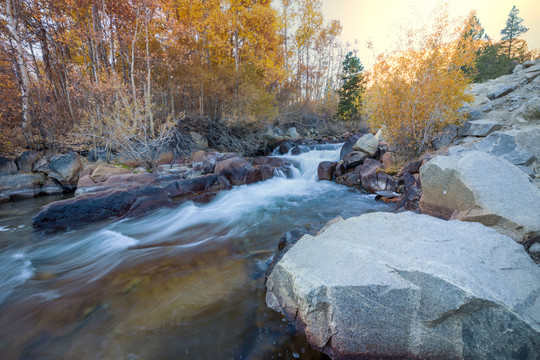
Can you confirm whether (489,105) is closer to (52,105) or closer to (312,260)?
(312,260)

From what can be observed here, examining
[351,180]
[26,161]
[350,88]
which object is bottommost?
[351,180]

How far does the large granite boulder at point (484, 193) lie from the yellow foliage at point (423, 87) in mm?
3735

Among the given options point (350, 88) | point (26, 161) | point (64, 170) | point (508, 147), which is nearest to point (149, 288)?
point (508, 147)

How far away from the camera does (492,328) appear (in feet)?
5.41

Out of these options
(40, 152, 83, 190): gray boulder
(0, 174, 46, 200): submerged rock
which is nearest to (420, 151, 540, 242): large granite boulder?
(40, 152, 83, 190): gray boulder

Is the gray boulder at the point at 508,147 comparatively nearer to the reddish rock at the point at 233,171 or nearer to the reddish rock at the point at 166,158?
the reddish rock at the point at 233,171

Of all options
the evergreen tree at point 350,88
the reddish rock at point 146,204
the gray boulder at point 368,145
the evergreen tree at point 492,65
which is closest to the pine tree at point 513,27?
the evergreen tree at point 492,65

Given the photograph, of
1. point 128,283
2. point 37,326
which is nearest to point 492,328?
point 128,283

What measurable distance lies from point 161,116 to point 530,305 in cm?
1395

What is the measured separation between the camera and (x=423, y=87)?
675 centimetres

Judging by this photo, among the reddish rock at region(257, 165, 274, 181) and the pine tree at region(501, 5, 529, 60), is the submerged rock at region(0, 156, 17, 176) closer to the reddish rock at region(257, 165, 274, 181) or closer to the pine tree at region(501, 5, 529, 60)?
the reddish rock at region(257, 165, 274, 181)

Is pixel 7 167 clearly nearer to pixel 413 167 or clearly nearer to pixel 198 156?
pixel 198 156

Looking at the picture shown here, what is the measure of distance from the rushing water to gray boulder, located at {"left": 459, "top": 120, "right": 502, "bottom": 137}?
387 centimetres

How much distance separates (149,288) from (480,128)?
9.75 metres
